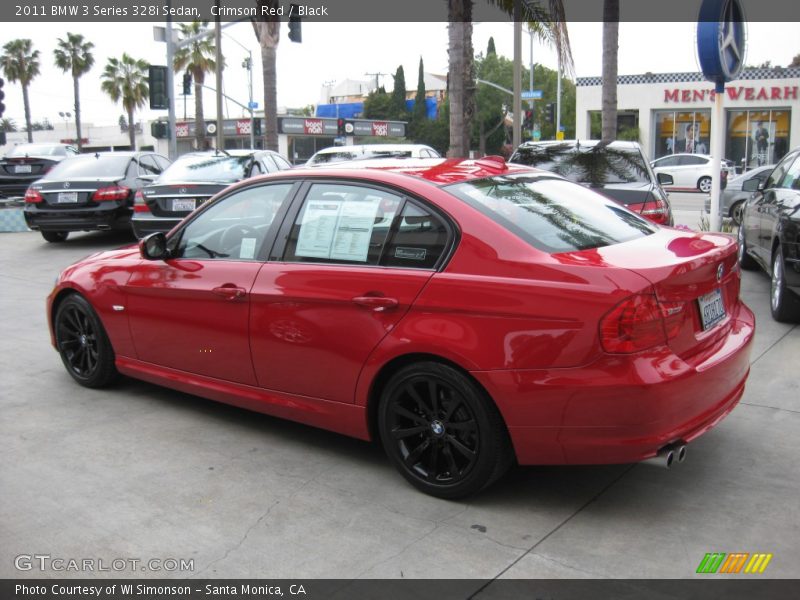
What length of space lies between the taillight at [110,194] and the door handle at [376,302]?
33.3ft

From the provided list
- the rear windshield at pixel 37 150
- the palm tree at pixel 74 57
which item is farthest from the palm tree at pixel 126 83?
the rear windshield at pixel 37 150

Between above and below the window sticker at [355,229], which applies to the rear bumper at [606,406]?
below

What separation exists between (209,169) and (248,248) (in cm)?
787

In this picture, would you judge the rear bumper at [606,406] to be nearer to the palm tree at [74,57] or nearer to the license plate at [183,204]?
the license plate at [183,204]

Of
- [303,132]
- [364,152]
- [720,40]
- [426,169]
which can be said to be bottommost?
[426,169]

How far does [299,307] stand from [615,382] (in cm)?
172

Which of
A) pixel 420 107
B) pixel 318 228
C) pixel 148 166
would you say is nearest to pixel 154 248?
pixel 318 228

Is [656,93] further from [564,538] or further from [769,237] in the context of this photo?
[564,538]

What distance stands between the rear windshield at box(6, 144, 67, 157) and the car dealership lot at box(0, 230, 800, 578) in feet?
55.0

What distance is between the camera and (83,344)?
5770 mm

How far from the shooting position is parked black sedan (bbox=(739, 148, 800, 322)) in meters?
6.89

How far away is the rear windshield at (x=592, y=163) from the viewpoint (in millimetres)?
8945

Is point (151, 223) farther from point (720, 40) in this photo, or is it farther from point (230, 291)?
point (720, 40)

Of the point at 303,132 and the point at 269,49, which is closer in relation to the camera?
the point at 269,49
